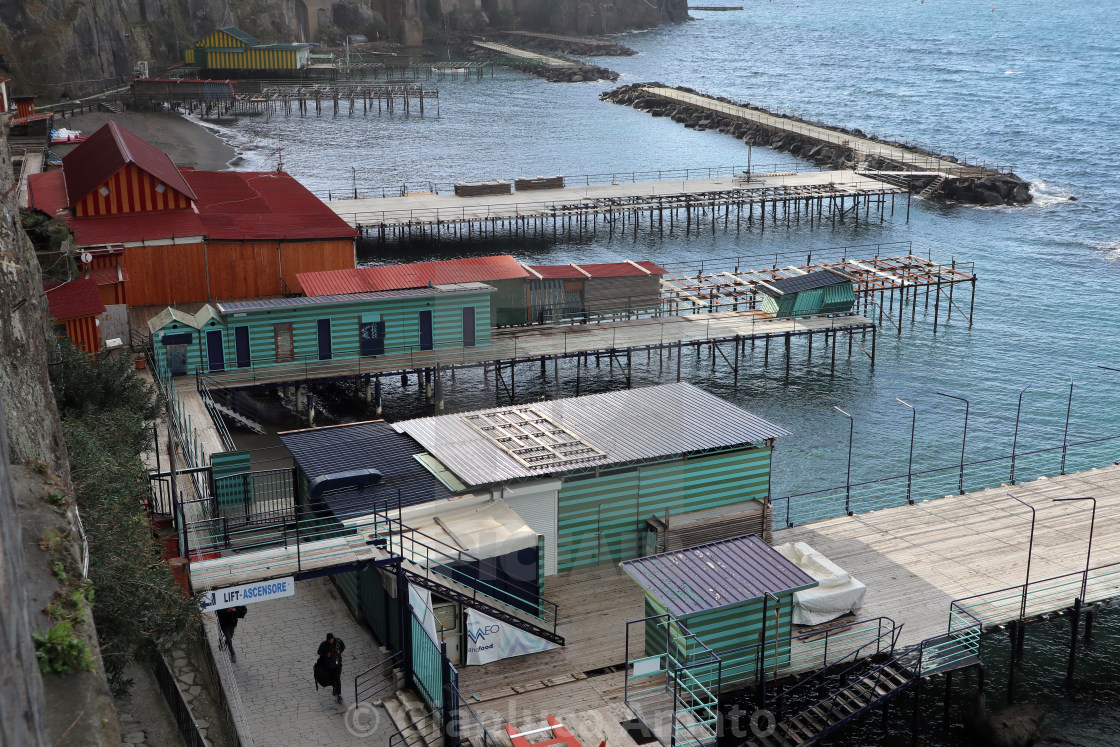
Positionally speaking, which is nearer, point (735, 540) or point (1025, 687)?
point (735, 540)

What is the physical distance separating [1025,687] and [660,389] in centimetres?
1458

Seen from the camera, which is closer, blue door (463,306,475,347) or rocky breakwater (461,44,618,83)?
blue door (463,306,475,347)

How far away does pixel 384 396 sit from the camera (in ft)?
189

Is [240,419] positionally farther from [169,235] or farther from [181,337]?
[169,235]

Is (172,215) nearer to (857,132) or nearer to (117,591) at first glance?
(117,591)

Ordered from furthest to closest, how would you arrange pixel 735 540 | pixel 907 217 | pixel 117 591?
pixel 907 217 < pixel 735 540 < pixel 117 591

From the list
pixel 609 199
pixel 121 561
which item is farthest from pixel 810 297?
pixel 121 561

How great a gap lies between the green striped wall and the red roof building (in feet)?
96.5

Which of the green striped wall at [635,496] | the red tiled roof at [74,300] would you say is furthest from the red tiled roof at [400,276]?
the green striped wall at [635,496]

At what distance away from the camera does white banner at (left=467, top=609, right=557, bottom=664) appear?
90.3ft

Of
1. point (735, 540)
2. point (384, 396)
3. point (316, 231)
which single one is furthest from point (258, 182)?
point (735, 540)

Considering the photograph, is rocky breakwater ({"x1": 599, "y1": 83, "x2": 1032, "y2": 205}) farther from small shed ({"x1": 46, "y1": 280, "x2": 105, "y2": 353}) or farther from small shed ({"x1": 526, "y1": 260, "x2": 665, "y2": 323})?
small shed ({"x1": 46, "y1": 280, "x2": 105, "y2": 353})

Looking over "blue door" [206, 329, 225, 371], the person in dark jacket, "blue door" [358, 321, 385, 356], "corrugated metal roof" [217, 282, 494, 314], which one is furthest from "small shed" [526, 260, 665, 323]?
the person in dark jacket

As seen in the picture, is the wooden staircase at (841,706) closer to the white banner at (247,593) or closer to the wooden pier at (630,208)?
the white banner at (247,593)
